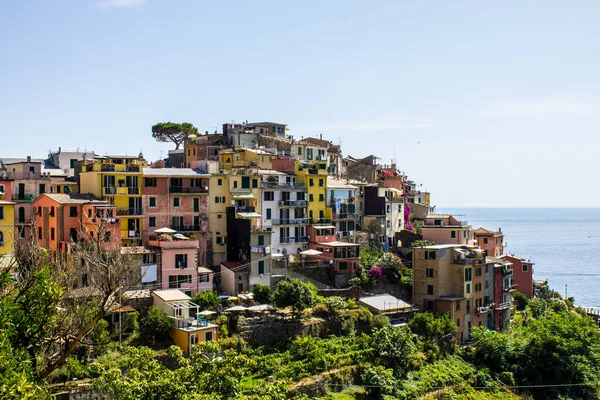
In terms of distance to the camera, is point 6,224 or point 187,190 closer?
point 6,224

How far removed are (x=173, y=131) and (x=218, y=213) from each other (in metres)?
27.4

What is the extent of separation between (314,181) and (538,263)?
74.0 meters

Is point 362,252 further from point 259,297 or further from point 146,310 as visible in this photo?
point 146,310

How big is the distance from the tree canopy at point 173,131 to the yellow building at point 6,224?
35222 millimetres

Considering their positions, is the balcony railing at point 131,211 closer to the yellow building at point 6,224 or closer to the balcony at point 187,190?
the balcony at point 187,190

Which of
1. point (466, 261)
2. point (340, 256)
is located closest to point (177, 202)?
point (340, 256)

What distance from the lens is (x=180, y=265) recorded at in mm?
44219

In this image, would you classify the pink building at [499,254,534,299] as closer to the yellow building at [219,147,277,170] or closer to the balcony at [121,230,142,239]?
the yellow building at [219,147,277,170]

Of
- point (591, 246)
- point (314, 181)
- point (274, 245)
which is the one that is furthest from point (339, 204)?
point (591, 246)

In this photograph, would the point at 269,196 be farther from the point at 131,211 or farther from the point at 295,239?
the point at 131,211

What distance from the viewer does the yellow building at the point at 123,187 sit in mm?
46594

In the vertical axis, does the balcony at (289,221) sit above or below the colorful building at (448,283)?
above

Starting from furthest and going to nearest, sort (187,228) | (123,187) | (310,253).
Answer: (310,253) < (187,228) < (123,187)

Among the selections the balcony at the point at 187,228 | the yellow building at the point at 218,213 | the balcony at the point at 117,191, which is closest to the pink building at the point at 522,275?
the yellow building at the point at 218,213
